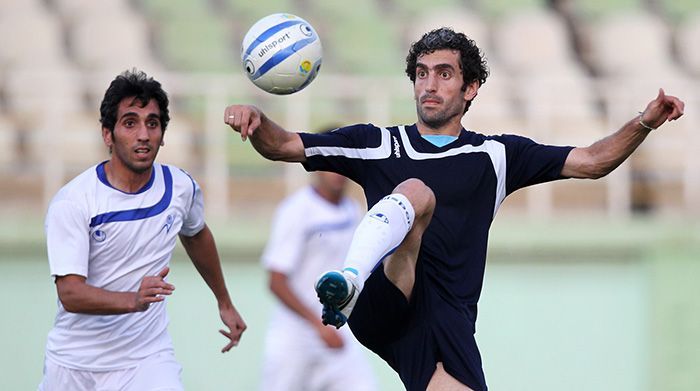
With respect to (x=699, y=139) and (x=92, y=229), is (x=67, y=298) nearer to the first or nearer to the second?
(x=92, y=229)

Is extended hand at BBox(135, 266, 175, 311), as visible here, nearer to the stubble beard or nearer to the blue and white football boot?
the blue and white football boot

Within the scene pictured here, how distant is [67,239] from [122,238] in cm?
28

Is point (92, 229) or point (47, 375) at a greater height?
point (92, 229)

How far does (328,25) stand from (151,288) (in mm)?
11562

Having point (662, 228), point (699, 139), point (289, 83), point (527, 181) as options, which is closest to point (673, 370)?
point (662, 228)

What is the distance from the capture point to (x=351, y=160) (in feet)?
20.5

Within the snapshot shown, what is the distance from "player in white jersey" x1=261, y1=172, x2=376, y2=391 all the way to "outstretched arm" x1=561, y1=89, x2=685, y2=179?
305 centimetres

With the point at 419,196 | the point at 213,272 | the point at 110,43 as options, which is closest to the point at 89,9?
the point at 110,43

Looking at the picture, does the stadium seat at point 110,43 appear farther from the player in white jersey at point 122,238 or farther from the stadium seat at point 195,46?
the player in white jersey at point 122,238

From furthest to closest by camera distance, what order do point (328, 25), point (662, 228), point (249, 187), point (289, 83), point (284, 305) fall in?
point (328, 25) → point (249, 187) → point (662, 228) → point (284, 305) → point (289, 83)

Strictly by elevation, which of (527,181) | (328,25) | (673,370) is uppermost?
(328,25)

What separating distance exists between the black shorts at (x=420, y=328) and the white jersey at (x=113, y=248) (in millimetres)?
1089

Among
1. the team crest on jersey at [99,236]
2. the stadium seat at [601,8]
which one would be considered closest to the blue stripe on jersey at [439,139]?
the team crest on jersey at [99,236]

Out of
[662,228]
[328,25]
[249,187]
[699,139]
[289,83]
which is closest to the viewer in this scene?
[289,83]
